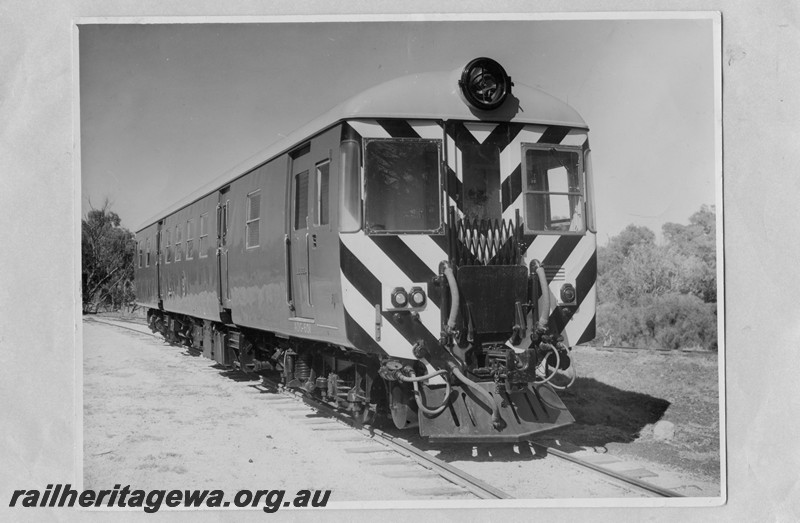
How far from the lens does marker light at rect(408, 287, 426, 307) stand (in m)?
6.60

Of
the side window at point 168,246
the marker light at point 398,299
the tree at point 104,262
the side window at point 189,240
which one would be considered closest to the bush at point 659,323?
the marker light at point 398,299

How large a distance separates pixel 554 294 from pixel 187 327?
10.2 metres

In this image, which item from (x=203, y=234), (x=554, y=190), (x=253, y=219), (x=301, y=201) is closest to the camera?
(x=554, y=190)

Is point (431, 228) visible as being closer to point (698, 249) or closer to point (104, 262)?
point (698, 249)

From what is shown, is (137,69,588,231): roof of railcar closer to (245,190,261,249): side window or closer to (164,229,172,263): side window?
(245,190,261,249): side window

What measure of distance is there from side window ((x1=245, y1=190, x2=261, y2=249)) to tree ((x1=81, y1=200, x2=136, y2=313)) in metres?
1.67

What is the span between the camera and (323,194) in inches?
286

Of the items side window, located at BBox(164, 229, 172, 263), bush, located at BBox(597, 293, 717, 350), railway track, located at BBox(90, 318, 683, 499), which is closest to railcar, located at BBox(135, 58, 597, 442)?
railway track, located at BBox(90, 318, 683, 499)

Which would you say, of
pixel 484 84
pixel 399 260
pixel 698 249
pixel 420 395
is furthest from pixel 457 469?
pixel 698 249

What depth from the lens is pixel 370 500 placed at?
20.2ft

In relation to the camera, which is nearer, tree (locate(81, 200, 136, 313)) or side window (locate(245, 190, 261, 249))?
tree (locate(81, 200, 136, 313))

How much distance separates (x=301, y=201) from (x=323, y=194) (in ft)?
2.28

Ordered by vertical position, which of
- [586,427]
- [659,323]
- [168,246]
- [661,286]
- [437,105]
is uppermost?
[437,105]

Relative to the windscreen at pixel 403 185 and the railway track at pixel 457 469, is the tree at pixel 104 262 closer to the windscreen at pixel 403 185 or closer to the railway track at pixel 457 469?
the railway track at pixel 457 469
